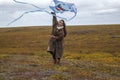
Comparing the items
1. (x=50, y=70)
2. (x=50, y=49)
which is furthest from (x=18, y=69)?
(x=50, y=49)

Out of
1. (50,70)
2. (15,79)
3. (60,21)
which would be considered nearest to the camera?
(15,79)

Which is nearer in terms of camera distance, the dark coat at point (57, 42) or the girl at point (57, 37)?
the girl at point (57, 37)

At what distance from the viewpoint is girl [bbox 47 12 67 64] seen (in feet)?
73.5

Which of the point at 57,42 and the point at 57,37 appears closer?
the point at 57,37

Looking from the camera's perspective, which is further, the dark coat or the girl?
the dark coat

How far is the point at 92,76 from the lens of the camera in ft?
60.1

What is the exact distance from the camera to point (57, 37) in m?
22.7

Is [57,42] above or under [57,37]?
under

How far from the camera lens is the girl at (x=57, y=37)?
73.5 feet

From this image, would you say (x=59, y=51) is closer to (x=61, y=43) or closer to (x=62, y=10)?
(x=61, y=43)

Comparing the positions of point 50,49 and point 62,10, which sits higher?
point 62,10

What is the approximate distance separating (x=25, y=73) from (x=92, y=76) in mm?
3191

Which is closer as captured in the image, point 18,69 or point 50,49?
point 18,69

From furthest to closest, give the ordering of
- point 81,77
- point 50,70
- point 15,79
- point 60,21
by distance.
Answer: point 60,21 < point 50,70 < point 81,77 < point 15,79
